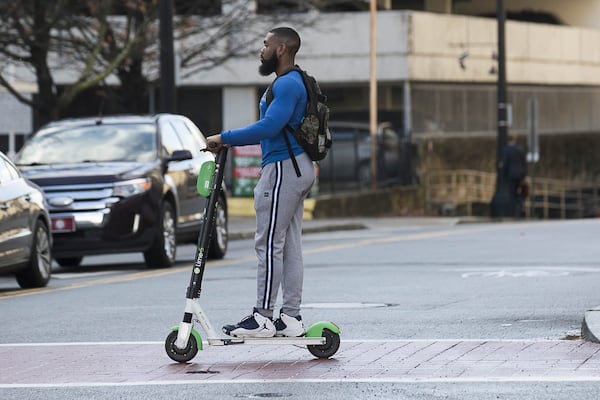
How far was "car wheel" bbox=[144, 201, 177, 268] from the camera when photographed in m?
19.0

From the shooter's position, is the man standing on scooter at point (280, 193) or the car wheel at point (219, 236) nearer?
the man standing on scooter at point (280, 193)

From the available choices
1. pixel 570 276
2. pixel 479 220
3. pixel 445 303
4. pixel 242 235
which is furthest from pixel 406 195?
pixel 445 303

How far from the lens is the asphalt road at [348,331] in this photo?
8.34 m

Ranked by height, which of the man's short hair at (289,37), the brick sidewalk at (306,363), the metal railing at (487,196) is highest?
the man's short hair at (289,37)

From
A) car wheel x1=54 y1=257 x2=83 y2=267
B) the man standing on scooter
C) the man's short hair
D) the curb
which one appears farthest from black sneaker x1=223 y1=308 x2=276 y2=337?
car wheel x1=54 y1=257 x2=83 y2=267

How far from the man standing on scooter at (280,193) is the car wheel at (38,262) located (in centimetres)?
713

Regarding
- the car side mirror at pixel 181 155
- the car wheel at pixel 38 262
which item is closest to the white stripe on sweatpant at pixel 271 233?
the car wheel at pixel 38 262

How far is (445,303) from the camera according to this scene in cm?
1338

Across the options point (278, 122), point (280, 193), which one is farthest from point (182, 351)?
point (278, 122)

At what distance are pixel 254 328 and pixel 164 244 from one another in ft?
32.7

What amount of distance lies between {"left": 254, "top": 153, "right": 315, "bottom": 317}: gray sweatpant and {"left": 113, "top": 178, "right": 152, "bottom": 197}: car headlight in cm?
925

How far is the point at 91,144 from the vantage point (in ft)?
64.5

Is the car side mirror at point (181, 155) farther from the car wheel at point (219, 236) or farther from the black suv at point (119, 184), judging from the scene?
the car wheel at point (219, 236)

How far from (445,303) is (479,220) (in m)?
24.8
